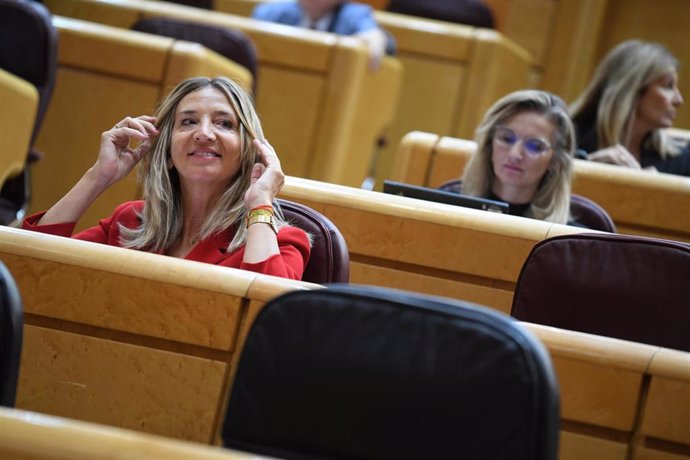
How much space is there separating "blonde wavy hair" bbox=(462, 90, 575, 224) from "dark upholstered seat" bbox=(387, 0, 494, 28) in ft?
4.43

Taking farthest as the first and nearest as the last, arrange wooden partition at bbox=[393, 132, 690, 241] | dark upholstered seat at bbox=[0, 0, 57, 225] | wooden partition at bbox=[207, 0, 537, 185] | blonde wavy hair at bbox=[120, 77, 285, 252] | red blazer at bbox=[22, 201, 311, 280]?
wooden partition at bbox=[207, 0, 537, 185] < dark upholstered seat at bbox=[0, 0, 57, 225] < wooden partition at bbox=[393, 132, 690, 241] < blonde wavy hair at bbox=[120, 77, 285, 252] < red blazer at bbox=[22, 201, 311, 280]

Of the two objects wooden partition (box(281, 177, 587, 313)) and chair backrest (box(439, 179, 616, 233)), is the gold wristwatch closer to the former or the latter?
wooden partition (box(281, 177, 587, 313))

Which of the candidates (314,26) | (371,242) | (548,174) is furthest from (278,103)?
(371,242)

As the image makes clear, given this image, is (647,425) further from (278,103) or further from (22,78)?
(278,103)

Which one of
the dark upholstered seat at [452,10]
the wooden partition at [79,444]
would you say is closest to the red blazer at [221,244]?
the wooden partition at [79,444]

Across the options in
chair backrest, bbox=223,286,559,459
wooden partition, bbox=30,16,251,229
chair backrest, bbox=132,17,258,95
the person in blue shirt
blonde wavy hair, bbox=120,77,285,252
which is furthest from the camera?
the person in blue shirt

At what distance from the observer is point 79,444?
0.65 m

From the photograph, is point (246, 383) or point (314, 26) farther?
point (314, 26)

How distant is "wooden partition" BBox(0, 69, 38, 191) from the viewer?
179cm

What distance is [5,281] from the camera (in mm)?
852

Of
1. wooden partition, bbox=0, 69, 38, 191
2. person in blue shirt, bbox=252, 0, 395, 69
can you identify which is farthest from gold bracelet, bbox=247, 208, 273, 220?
person in blue shirt, bbox=252, 0, 395, 69

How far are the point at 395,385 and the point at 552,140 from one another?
Answer: 1.03m

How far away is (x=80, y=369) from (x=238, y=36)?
4.54ft

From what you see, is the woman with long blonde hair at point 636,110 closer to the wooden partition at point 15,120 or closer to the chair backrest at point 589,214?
the chair backrest at point 589,214
